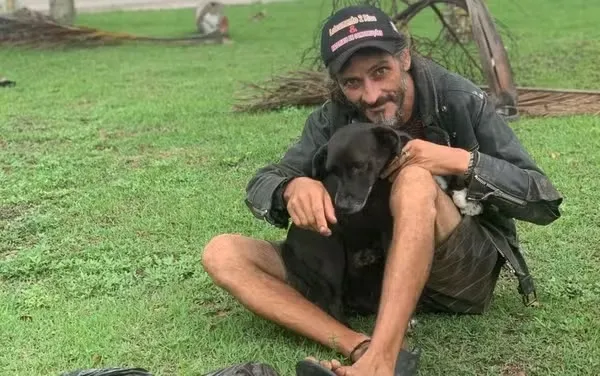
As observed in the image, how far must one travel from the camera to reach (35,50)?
43.8 ft

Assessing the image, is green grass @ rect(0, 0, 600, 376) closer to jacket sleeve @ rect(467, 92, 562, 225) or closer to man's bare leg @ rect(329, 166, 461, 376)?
man's bare leg @ rect(329, 166, 461, 376)

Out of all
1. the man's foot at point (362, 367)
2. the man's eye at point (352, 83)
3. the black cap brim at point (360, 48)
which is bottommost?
the man's foot at point (362, 367)

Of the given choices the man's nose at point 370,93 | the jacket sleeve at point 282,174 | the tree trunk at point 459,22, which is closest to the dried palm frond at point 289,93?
the tree trunk at point 459,22

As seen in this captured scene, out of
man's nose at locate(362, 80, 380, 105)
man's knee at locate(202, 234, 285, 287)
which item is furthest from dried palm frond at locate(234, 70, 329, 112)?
man's nose at locate(362, 80, 380, 105)

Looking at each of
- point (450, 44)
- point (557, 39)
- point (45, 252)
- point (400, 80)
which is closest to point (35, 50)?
point (450, 44)

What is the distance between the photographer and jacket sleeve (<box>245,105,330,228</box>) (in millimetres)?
3189

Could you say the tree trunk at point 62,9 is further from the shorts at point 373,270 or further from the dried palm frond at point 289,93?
the shorts at point 373,270

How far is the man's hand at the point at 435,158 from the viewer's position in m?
2.92

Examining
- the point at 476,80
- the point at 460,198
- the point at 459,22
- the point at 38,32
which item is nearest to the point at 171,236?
the point at 460,198

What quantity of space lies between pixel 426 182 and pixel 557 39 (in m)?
10.1

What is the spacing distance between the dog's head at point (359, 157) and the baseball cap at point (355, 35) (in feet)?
0.96

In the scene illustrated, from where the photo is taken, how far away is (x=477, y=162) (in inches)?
115

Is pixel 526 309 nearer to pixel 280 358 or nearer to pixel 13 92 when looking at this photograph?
pixel 280 358

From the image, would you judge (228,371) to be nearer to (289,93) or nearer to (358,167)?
(358,167)
